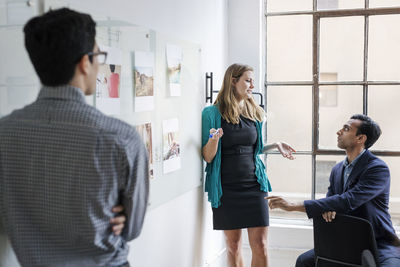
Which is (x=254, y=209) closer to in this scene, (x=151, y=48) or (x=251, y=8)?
(x=151, y=48)

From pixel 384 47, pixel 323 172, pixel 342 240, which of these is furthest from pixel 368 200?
pixel 384 47

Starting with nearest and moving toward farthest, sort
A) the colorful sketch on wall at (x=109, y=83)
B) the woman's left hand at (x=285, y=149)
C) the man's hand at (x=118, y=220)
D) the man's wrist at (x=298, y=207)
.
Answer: the man's hand at (x=118, y=220), the colorful sketch on wall at (x=109, y=83), the man's wrist at (x=298, y=207), the woman's left hand at (x=285, y=149)

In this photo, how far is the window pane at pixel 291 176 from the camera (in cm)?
400

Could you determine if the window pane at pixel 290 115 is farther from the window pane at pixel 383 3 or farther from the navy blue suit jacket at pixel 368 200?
the navy blue suit jacket at pixel 368 200

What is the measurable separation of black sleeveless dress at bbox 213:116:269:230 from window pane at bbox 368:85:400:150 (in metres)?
1.16

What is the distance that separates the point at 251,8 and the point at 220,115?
114 centimetres

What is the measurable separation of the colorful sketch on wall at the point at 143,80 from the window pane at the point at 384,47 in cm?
210

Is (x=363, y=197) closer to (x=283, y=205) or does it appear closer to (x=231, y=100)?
(x=283, y=205)

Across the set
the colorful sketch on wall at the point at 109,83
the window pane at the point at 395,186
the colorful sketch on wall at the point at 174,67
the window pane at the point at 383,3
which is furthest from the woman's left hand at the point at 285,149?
the colorful sketch on wall at the point at 109,83

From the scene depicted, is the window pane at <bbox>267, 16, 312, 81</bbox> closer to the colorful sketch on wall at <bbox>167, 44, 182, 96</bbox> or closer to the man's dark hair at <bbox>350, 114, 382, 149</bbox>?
the man's dark hair at <bbox>350, 114, 382, 149</bbox>

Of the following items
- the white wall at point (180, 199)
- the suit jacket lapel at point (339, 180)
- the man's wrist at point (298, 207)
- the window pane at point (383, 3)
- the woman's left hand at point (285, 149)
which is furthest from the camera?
the window pane at point (383, 3)

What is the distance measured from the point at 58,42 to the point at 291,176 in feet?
10.2

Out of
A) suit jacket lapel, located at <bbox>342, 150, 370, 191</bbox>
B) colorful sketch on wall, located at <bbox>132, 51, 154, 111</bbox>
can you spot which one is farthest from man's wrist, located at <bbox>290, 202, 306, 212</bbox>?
colorful sketch on wall, located at <bbox>132, 51, 154, 111</bbox>

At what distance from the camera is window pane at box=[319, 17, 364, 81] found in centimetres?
383
